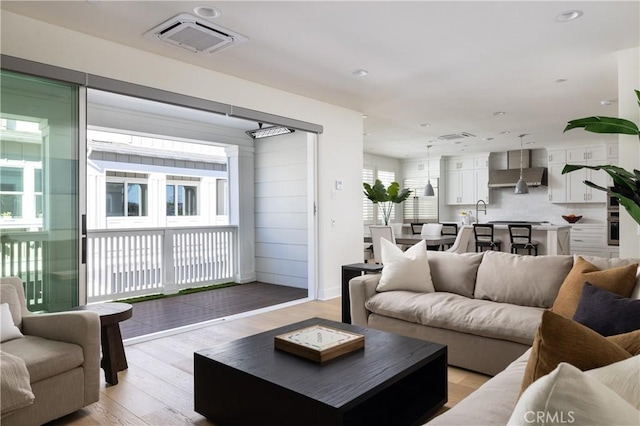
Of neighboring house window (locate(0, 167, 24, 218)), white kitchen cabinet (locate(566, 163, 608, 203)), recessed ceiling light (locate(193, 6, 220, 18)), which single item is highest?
recessed ceiling light (locate(193, 6, 220, 18))

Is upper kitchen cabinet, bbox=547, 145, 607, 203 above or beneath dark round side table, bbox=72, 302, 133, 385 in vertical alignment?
above

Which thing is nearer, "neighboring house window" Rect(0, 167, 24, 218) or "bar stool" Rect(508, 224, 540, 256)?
"neighboring house window" Rect(0, 167, 24, 218)

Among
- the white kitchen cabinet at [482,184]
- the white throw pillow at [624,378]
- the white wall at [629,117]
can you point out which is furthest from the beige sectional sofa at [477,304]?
the white kitchen cabinet at [482,184]

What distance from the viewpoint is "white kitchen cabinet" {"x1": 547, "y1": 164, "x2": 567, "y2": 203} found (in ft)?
30.1

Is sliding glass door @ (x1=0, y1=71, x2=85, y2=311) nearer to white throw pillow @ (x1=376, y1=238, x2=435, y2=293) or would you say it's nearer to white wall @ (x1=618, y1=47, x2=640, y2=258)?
white throw pillow @ (x1=376, y1=238, x2=435, y2=293)

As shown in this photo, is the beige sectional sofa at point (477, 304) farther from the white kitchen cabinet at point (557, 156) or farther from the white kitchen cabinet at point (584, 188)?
the white kitchen cabinet at point (557, 156)

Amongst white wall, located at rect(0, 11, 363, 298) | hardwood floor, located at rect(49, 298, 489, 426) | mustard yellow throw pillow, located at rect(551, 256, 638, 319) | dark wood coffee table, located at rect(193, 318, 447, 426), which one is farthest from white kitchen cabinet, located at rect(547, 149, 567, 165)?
dark wood coffee table, located at rect(193, 318, 447, 426)

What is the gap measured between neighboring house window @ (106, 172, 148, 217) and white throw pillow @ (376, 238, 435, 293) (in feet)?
18.8

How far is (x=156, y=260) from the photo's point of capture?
6078 mm

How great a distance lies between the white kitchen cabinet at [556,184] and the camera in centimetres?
918

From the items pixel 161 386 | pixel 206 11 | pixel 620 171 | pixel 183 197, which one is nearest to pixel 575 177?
pixel 620 171

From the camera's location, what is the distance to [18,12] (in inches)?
120

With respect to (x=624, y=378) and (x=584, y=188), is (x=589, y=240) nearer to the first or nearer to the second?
(x=584, y=188)

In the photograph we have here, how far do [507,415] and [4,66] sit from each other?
3753 mm
